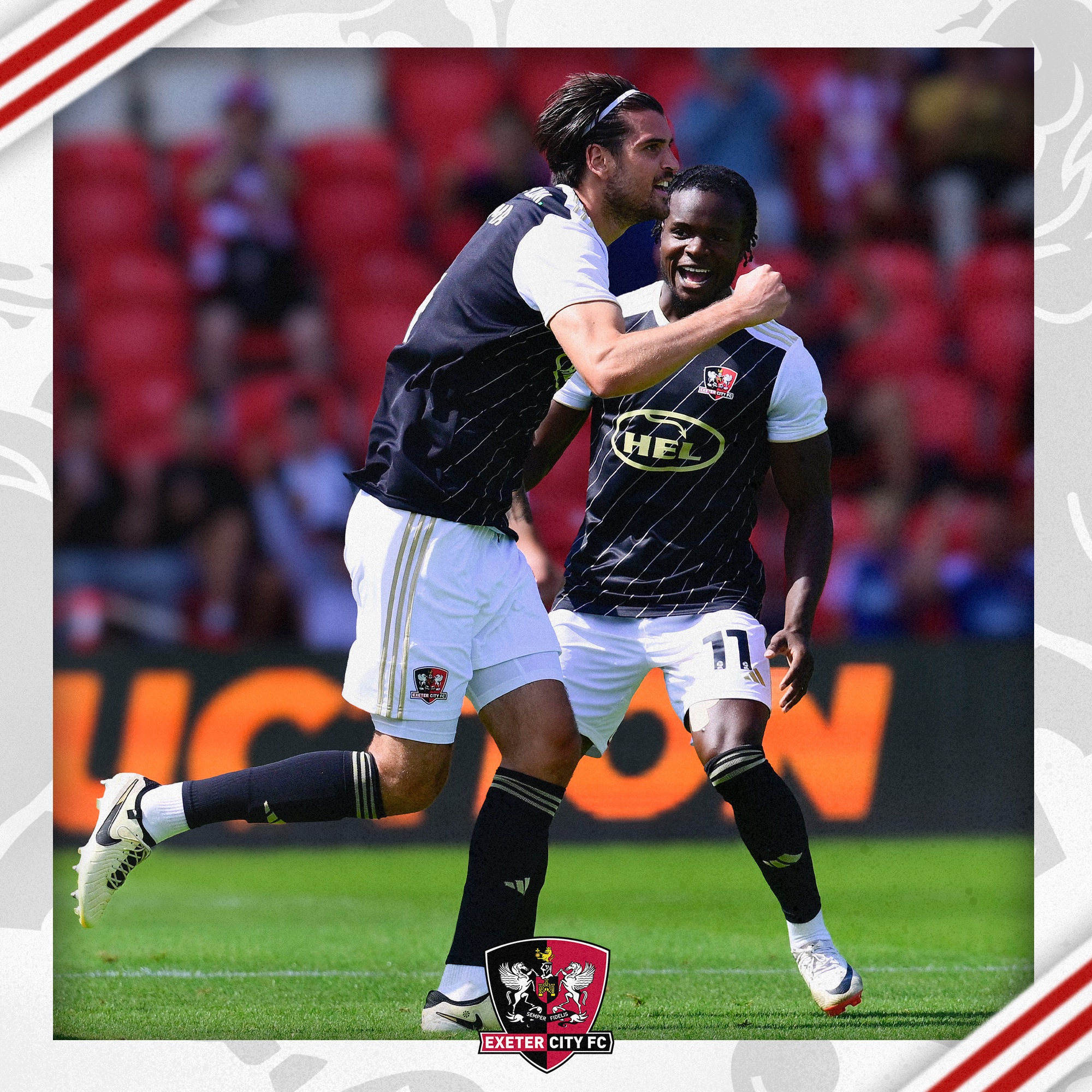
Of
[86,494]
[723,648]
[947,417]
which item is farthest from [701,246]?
[947,417]

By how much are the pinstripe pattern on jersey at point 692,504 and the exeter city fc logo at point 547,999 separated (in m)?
0.94

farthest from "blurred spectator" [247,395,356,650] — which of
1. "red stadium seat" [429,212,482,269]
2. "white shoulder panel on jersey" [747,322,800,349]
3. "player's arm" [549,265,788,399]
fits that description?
"player's arm" [549,265,788,399]

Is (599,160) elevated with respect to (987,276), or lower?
lower

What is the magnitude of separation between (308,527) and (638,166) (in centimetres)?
393

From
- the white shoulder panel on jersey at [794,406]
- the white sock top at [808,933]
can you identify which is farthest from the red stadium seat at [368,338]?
the white sock top at [808,933]

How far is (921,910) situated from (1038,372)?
241 centimetres

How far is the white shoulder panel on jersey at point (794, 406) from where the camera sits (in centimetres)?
414

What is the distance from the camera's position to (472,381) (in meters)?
3.69

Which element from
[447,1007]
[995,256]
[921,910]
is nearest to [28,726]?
[447,1007]

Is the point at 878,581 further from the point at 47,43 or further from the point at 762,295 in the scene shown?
the point at 47,43

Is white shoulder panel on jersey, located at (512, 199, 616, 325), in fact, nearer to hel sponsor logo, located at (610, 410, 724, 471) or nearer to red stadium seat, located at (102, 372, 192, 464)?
hel sponsor logo, located at (610, 410, 724, 471)

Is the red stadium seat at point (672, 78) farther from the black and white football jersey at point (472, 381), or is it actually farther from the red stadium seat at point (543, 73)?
the black and white football jersey at point (472, 381)

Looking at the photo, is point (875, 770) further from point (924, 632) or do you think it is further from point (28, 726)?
point (28, 726)

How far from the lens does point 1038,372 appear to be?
3766mm
